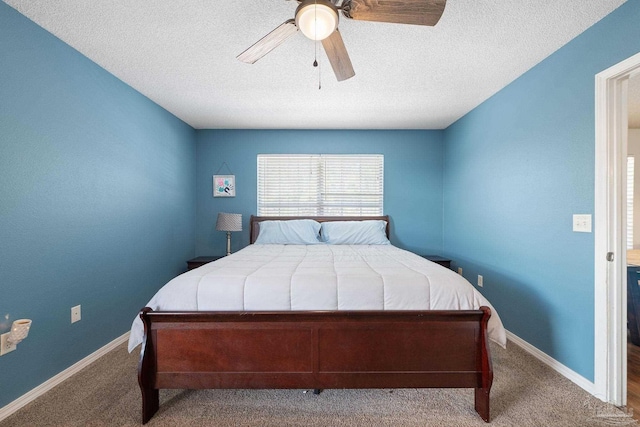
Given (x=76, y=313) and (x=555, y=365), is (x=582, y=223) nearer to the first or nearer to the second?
(x=555, y=365)

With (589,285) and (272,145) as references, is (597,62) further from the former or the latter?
(272,145)

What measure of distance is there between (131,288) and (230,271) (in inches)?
58.5

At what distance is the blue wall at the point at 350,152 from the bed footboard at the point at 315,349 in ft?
7.75

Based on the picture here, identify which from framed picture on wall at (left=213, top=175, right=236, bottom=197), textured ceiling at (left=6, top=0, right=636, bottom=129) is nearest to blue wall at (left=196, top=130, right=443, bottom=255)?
framed picture on wall at (left=213, top=175, right=236, bottom=197)

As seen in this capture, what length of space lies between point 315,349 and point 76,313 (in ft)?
5.97

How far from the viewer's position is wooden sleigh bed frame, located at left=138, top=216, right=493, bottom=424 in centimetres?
150

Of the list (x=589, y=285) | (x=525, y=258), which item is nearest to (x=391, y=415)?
(x=589, y=285)

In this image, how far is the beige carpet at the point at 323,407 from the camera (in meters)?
1.50

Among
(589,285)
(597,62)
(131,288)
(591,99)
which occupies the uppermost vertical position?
(597,62)

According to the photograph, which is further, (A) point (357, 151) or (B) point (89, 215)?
(A) point (357, 151)

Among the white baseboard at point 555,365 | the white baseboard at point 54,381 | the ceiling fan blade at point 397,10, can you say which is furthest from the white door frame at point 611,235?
the white baseboard at point 54,381

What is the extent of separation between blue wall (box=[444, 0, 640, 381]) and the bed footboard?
0.97 m

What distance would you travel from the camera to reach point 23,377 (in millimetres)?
1636

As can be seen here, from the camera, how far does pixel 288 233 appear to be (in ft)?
11.2
